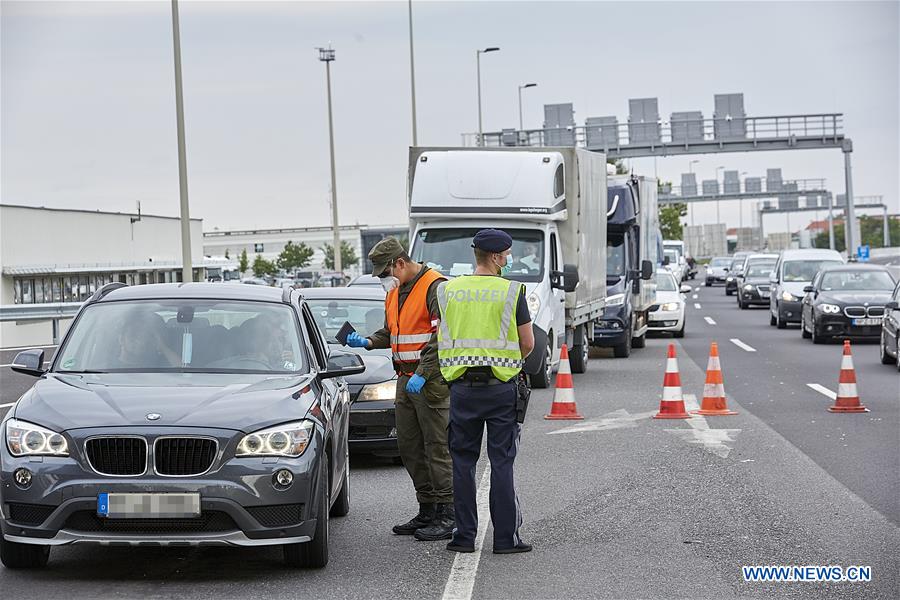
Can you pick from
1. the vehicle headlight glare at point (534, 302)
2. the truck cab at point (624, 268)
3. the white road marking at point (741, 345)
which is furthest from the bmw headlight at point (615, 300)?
the vehicle headlight glare at point (534, 302)

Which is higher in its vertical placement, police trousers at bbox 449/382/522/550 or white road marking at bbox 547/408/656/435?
police trousers at bbox 449/382/522/550

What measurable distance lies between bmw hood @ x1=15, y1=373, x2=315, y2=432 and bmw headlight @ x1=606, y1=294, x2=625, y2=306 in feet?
54.6

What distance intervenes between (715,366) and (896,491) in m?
5.29

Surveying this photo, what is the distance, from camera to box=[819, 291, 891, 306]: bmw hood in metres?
26.1

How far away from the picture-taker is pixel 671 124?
6550 cm

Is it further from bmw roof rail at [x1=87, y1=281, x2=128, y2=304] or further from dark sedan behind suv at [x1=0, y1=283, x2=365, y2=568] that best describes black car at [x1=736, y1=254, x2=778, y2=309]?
dark sedan behind suv at [x1=0, y1=283, x2=365, y2=568]

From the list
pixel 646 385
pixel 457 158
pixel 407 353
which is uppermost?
pixel 457 158

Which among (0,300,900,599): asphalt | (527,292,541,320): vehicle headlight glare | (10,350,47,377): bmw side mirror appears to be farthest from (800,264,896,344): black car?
(10,350,47,377): bmw side mirror

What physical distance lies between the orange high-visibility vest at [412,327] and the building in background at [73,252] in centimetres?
5299

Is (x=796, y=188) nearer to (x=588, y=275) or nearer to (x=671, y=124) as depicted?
(x=671, y=124)

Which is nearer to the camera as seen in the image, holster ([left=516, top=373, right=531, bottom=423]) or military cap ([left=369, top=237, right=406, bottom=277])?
holster ([left=516, top=373, right=531, bottom=423])

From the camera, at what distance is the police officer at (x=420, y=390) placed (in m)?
8.04

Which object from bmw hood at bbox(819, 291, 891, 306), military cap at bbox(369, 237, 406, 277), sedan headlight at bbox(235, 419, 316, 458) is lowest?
bmw hood at bbox(819, 291, 891, 306)

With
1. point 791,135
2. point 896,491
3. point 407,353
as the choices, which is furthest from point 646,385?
point 791,135
